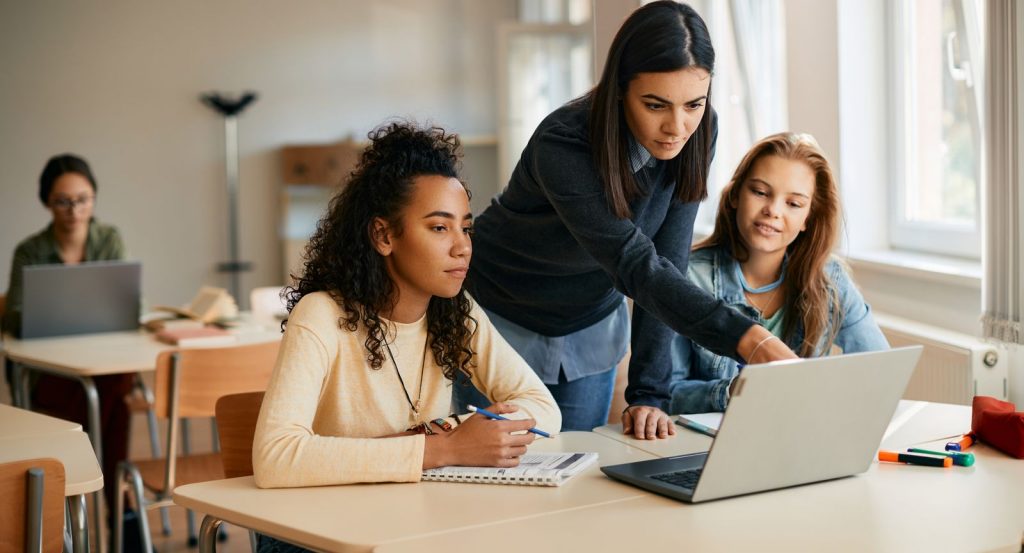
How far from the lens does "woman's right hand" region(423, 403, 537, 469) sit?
5.11 ft

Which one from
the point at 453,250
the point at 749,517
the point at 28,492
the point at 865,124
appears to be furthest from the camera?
the point at 865,124

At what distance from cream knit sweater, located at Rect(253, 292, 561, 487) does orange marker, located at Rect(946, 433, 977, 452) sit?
635mm

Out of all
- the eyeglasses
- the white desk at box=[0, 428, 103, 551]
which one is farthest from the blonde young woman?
the eyeglasses

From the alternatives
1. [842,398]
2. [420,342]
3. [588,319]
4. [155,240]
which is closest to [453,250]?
[420,342]

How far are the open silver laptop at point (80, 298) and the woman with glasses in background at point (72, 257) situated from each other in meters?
0.09

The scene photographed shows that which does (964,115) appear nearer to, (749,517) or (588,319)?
(588,319)

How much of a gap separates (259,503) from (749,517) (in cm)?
65

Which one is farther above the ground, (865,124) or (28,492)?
(865,124)

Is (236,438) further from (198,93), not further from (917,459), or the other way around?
(198,93)

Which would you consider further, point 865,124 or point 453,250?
point 865,124

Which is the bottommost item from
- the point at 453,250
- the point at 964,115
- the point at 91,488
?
the point at 91,488

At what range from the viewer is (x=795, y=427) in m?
1.40

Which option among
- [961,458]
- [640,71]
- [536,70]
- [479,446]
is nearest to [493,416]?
[479,446]

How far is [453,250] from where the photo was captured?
175cm
